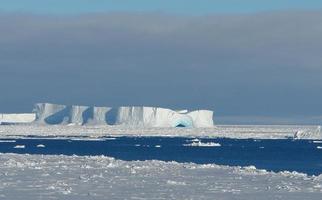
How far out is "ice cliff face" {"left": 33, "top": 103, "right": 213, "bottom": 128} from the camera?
118688mm

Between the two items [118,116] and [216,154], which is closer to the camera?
[216,154]

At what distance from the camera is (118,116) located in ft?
392

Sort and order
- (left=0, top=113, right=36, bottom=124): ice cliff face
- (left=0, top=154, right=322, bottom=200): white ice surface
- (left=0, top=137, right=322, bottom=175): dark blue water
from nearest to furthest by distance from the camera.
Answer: (left=0, top=154, right=322, bottom=200): white ice surface, (left=0, top=137, right=322, bottom=175): dark blue water, (left=0, top=113, right=36, bottom=124): ice cliff face

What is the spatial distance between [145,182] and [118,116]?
9582cm

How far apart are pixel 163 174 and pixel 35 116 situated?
106817 mm

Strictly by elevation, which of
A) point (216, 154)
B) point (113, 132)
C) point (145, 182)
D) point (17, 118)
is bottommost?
point (145, 182)

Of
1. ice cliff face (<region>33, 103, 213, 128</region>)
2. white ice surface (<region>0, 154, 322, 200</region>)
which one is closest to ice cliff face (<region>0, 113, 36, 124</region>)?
ice cliff face (<region>33, 103, 213, 128</region>)

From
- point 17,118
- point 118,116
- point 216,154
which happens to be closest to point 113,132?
point 118,116

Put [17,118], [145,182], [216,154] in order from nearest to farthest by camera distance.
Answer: [145,182] → [216,154] → [17,118]

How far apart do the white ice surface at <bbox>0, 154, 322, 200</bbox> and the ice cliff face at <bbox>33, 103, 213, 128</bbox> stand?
286ft

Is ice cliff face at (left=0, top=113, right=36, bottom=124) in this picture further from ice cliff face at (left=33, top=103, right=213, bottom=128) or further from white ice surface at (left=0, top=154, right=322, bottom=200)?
white ice surface at (left=0, top=154, right=322, bottom=200)

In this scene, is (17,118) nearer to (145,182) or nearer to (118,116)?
(118,116)

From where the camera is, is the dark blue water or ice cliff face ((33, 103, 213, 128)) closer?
the dark blue water

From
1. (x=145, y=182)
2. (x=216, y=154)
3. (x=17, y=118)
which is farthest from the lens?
(x=17, y=118)
